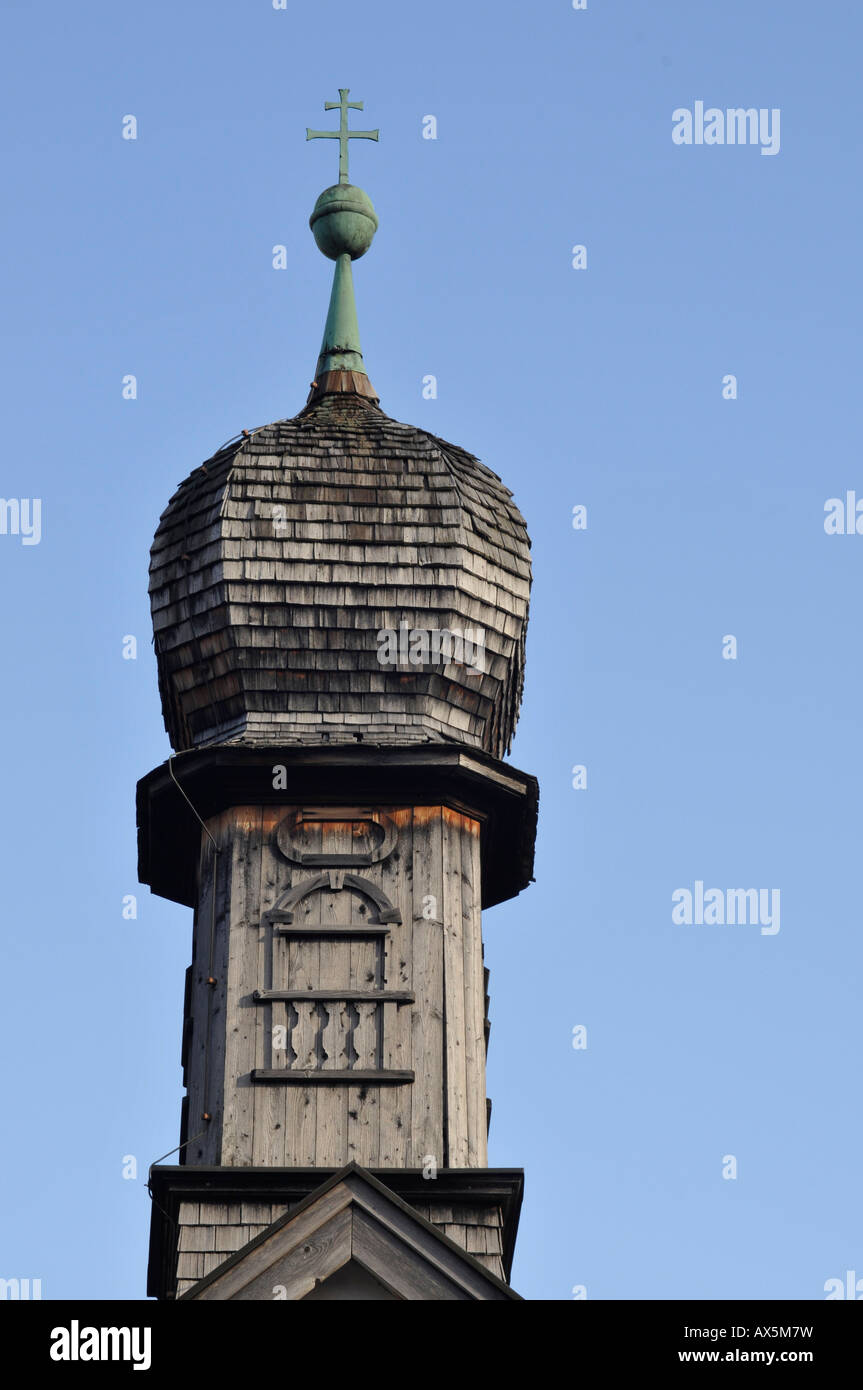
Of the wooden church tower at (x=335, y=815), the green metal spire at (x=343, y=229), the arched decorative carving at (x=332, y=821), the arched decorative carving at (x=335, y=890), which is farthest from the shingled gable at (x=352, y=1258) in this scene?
the green metal spire at (x=343, y=229)

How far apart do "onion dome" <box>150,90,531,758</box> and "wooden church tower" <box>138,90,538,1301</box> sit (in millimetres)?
20

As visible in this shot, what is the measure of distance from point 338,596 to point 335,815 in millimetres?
1926

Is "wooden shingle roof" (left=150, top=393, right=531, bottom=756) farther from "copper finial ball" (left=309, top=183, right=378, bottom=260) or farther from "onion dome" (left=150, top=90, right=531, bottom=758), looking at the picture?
"copper finial ball" (left=309, top=183, right=378, bottom=260)

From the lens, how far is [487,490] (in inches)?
1027

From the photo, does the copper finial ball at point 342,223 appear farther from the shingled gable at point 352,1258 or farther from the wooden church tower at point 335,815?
the shingled gable at point 352,1258

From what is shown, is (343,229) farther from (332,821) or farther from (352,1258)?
(352,1258)

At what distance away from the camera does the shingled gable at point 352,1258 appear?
65.2ft

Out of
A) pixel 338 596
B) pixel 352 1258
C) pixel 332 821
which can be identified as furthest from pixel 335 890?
pixel 352 1258

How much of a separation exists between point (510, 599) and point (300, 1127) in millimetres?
5226

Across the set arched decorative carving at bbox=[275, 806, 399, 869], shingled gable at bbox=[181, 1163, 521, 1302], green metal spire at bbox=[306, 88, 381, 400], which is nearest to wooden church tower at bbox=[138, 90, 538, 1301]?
arched decorative carving at bbox=[275, 806, 399, 869]

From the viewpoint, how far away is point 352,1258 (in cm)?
2011

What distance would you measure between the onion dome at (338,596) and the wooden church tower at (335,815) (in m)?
0.02

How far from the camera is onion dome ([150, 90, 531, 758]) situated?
80.6 ft

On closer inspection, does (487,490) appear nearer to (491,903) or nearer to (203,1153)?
(491,903)
